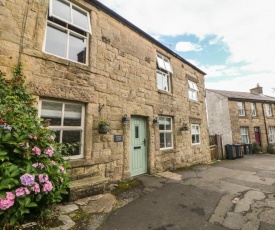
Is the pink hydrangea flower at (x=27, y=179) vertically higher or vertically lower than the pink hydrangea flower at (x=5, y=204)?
higher

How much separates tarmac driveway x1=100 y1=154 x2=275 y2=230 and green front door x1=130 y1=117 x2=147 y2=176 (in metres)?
0.54

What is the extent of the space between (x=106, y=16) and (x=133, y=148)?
4.81 meters

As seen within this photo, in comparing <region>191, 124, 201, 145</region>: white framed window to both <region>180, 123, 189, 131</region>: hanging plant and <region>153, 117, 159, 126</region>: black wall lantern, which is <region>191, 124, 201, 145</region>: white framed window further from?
<region>153, 117, 159, 126</region>: black wall lantern

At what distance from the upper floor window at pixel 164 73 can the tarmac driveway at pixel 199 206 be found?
14.3 ft

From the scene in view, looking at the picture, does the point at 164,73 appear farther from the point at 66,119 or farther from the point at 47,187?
the point at 47,187

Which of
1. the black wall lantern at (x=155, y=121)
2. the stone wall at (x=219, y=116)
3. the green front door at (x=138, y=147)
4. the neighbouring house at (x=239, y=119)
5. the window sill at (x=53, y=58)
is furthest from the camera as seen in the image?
the neighbouring house at (x=239, y=119)

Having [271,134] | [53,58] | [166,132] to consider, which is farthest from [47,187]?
[271,134]

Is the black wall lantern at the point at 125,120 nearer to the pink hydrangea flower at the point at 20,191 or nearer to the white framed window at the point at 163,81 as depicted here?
the white framed window at the point at 163,81

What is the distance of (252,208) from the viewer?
12.1 ft

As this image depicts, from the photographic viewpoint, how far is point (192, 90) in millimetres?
9914

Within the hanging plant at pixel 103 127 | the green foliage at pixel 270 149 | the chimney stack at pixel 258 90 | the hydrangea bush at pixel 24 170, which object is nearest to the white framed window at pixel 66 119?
the hanging plant at pixel 103 127

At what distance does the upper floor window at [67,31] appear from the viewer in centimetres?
451

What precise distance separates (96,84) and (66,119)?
4.68 ft

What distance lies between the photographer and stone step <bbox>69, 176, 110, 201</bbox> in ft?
12.1
